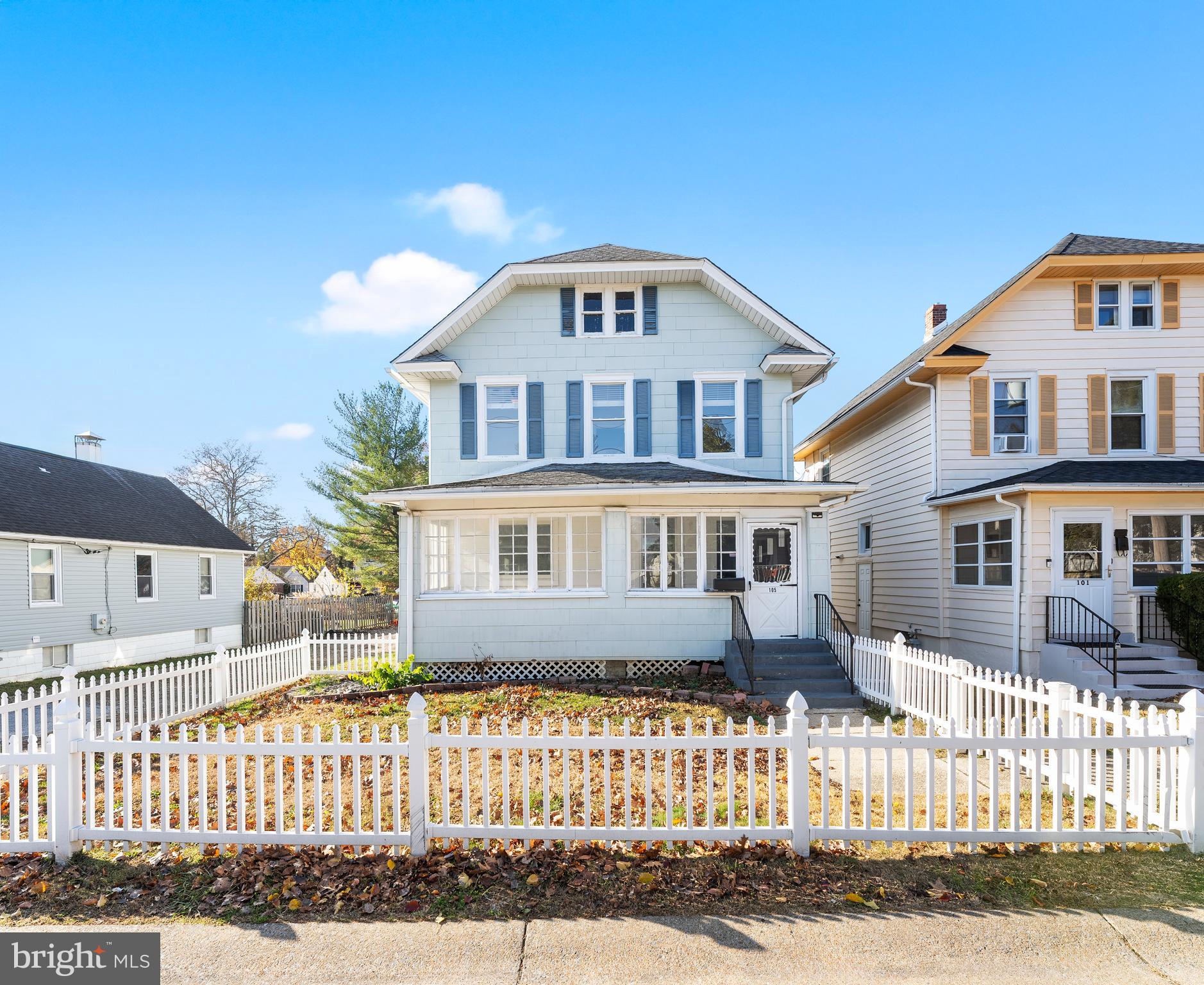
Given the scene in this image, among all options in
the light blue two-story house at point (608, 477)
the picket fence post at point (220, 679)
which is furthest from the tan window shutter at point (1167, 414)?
the picket fence post at point (220, 679)

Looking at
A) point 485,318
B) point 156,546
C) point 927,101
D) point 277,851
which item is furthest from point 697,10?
point 156,546

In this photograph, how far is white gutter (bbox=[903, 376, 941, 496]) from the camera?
14586mm

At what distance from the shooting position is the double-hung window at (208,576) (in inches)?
851

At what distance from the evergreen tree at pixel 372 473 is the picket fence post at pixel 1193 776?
2678 centimetres

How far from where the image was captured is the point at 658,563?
13047 mm

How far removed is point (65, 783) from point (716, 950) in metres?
4.91

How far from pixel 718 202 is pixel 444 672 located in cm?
1202

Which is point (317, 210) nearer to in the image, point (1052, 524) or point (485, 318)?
point (485, 318)

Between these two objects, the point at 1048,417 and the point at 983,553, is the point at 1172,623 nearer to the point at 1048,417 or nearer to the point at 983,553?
the point at 983,553

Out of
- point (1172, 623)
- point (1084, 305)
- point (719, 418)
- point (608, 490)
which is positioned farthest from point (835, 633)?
point (1084, 305)

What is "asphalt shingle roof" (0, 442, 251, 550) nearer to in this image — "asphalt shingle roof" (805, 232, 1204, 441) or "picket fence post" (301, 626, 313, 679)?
"picket fence post" (301, 626, 313, 679)

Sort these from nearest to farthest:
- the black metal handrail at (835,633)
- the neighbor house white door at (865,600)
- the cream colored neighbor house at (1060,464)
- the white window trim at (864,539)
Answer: the black metal handrail at (835,633)
the cream colored neighbor house at (1060,464)
the neighbor house white door at (865,600)
the white window trim at (864,539)

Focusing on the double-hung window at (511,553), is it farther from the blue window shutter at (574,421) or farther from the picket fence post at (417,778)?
the picket fence post at (417,778)

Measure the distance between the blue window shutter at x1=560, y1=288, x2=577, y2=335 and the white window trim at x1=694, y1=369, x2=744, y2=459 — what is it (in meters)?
2.91
